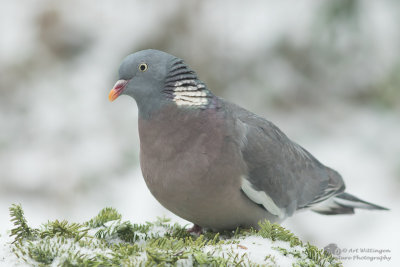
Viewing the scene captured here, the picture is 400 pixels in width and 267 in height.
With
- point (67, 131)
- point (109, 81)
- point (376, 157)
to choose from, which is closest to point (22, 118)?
point (67, 131)

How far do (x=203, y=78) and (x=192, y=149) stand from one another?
90.0 inches

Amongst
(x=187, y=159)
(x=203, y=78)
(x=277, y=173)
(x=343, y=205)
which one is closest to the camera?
(x=187, y=159)

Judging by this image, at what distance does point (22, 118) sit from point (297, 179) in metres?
2.49

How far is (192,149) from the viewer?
6.60 feet

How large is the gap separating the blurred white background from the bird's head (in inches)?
74.8

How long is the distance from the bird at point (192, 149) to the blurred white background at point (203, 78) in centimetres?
183

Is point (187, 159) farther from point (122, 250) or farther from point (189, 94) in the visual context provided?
point (122, 250)

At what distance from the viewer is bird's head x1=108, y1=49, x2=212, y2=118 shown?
2055 mm

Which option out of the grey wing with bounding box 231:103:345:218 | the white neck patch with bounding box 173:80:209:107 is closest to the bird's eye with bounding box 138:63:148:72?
the white neck patch with bounding box 173:80:209:107

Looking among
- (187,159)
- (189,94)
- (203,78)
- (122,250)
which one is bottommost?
(122,250)

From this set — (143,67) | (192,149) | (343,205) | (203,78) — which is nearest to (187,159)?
(192,149)

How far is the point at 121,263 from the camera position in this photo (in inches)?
59.6

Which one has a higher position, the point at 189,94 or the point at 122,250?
the point at 189,94

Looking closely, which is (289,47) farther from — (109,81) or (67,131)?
(67,131)
